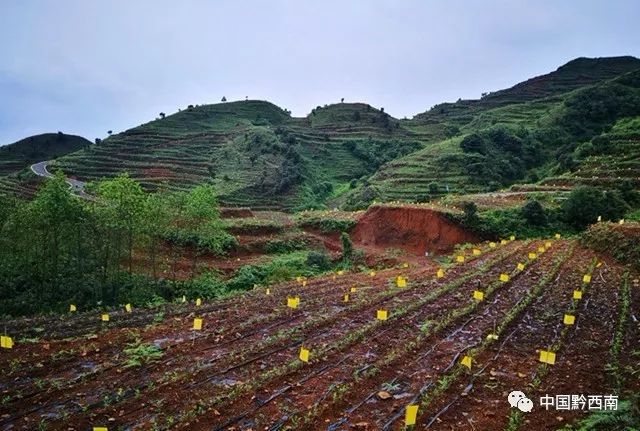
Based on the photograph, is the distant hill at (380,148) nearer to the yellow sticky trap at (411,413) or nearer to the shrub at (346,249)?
the shrub at (346,249)

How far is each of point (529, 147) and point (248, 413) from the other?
188 ft

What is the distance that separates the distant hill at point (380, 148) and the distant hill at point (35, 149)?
13069 millimetres

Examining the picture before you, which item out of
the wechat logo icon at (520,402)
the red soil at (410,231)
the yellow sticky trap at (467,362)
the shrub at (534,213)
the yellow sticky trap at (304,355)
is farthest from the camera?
the red soil at (410,231)

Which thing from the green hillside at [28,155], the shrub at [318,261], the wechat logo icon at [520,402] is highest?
the green hillside at [28,155]

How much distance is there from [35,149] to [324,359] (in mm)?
101817

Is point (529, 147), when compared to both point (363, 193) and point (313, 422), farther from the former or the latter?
point (313, 422)

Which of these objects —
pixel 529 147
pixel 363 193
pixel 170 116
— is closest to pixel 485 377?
pixel 363 193

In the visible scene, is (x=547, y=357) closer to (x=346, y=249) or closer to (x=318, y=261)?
(x=318, y=261)

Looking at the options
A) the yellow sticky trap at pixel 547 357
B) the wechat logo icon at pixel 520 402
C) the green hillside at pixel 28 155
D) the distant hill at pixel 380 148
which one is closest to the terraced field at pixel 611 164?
the distant hill at pixel 380 148

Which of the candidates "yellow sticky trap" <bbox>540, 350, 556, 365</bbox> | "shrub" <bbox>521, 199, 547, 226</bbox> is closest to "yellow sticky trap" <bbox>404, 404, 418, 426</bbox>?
"yellow sticky trap" <bbox>540, 350, 556, 365</bbox>

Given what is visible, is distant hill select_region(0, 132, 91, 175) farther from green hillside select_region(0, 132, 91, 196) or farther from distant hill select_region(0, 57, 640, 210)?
distant hill select_region(0, 57, 640, 210)

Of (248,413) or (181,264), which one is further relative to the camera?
(181,264)

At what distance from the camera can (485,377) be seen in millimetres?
9266

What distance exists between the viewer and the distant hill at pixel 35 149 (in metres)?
81.5
